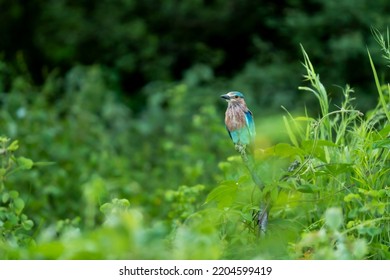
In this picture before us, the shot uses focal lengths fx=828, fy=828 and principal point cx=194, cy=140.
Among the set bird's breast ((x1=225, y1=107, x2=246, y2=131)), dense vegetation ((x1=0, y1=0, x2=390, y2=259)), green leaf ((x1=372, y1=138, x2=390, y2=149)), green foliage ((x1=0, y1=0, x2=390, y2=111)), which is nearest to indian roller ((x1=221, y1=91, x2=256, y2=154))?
bird's breast ((x1=225, y1=107, x2=246, y2=131))

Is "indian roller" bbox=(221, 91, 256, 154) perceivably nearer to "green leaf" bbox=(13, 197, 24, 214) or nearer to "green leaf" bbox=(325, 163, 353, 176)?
"green leaf" bbox=(325, 163, 353, 176)

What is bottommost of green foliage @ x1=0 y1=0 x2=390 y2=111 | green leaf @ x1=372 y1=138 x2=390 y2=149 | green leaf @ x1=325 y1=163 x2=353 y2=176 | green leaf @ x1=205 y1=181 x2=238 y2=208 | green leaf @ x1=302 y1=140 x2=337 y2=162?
green leaf @ x1=205 y1=181 x2=238 y2=208

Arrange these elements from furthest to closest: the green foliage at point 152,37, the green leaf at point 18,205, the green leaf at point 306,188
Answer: the green foliage at point 152,37 → the green leaf at point 18,205 → the green leaf at point 306,188

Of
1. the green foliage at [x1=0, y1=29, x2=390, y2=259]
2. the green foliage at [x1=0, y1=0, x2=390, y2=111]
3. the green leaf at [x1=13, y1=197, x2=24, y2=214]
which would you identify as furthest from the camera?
the green foliage at [x1=0, y1=0, x2=390, y2=111]

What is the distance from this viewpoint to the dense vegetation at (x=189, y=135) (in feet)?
8.57

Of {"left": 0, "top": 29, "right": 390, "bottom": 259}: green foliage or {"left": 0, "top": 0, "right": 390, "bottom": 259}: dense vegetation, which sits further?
{"left": 0, "top": 0, "right": 390, "bottom": 259}: dense vegetation

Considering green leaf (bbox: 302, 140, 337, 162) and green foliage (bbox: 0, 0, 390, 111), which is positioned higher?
green foliage (bbox: 0, 0, 390, 111)

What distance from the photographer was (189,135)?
671cm

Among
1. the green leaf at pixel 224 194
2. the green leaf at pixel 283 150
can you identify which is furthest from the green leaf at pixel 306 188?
the green leaf at pixel 224 194

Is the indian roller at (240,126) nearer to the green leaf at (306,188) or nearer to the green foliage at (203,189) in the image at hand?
the green foliage at (203,189)

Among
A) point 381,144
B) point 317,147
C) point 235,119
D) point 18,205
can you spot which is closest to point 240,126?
point 235,119

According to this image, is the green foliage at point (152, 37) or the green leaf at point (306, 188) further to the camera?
the green foliage at point (152, 37)

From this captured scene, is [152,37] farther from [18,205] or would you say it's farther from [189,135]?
[18,205]

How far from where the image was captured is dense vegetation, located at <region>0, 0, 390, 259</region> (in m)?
2.61
